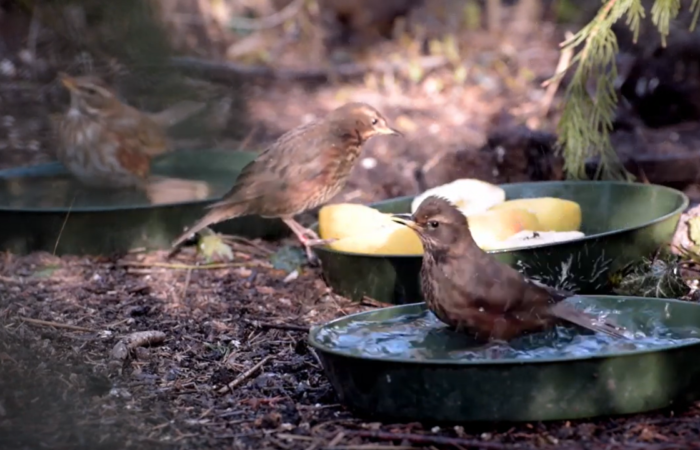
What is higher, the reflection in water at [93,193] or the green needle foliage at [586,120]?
the green needle foliage at [586,120]

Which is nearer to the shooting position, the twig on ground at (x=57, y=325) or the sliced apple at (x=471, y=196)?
the twig on ground at (x=57, y=325)

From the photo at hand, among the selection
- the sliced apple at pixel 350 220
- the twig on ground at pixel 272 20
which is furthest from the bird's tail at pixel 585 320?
the twig on ground at pixel 272 20

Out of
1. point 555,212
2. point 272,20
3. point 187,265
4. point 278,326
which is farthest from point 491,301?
point 272,20

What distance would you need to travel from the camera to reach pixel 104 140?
7527mm

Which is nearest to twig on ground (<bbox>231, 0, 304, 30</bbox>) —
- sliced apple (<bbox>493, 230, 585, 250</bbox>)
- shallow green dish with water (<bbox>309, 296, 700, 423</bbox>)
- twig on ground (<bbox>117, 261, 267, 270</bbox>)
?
twig on ground (<bbox>117, 261, 267, 270</bbox>)

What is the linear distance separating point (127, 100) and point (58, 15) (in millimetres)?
1339

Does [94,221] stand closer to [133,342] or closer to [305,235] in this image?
[305,235]

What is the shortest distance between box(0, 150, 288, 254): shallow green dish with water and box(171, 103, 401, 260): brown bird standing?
16 cm

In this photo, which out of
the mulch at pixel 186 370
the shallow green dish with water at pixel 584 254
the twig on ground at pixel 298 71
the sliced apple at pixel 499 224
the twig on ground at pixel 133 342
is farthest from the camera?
the twig on ground at pixel 298 71

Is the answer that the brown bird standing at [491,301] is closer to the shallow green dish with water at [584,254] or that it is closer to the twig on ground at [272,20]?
the shallow green dish with water at [584,254]

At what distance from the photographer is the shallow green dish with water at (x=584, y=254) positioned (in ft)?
17.1

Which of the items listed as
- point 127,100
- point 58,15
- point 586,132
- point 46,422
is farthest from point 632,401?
point 58,15

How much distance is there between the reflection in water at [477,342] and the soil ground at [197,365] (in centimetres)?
26

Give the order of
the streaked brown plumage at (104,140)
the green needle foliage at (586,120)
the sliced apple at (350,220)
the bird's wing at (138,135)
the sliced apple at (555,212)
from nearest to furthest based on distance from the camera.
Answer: the sliced apple at (555,212) < the sliced apple at (350,220) < the green needle foliage at (586,120) < the streaked brown plumage at (104,140) < the bird's wing at (138,135)
